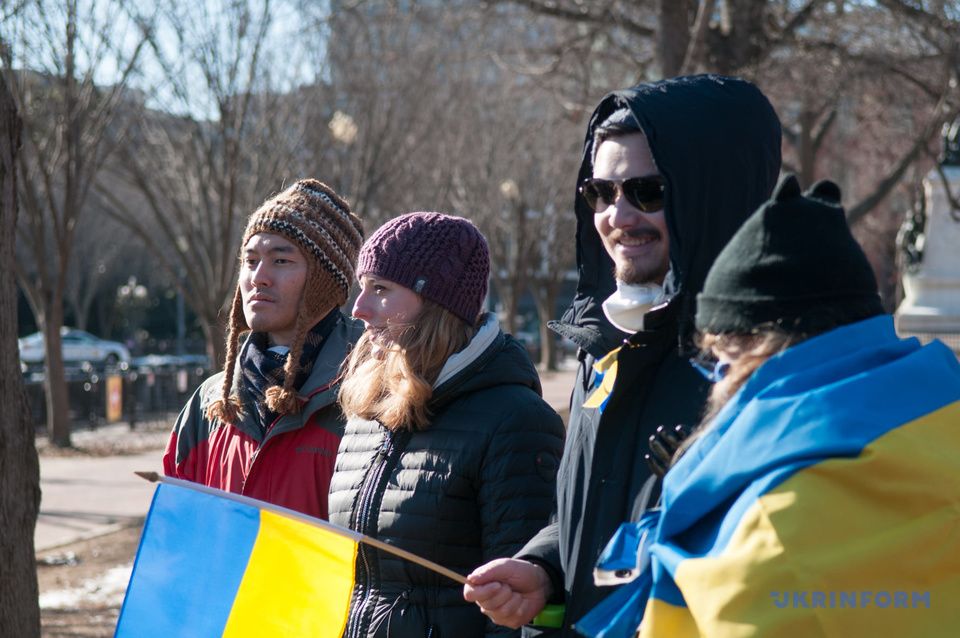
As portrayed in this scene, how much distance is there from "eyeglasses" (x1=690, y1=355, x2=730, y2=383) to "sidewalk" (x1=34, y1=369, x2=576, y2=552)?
6150mm

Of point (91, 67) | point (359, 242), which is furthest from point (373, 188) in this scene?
point (359, 242)

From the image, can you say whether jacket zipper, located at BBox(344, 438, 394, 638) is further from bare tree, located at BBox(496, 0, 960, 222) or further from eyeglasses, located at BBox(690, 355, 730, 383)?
bare tree, located at BBox(496, 0, 960, 222)

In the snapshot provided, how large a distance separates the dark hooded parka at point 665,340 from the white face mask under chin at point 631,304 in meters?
0.03

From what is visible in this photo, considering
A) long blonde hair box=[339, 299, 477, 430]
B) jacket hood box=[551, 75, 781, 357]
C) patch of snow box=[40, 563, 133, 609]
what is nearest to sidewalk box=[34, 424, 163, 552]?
patch of snow box=[40, 563, 133, 609]

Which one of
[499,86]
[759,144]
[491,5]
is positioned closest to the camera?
[759,144]

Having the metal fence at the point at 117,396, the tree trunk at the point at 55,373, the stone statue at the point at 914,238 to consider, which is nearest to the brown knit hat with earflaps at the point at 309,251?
the stone statue at the point at 914,238

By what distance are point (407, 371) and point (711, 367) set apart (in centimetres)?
103

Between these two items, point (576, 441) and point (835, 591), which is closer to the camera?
point (835, 591)

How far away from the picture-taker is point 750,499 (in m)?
1.71

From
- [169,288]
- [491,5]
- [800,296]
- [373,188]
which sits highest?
[491,5]

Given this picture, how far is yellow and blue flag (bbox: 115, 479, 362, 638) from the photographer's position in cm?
268

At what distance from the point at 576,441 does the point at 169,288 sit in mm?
63749

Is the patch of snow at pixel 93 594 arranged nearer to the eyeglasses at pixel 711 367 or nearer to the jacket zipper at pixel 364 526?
the jacket zipper at pixel 364 526

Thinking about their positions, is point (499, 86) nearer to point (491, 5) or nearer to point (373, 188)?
point (373, 188)
